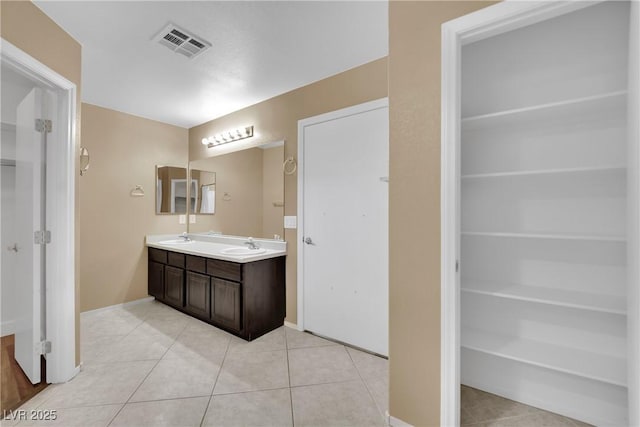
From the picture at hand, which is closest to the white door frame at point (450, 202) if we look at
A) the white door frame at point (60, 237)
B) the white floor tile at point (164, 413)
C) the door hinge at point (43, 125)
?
the white floor tile at point (164, 413)

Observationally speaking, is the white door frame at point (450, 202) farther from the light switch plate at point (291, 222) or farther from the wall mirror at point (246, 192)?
the wall mirror at point (246, 192)

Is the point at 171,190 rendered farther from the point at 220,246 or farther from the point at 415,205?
the point at 415,205

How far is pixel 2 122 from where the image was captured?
→ 8.20 feet

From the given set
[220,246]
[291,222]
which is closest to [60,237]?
[220,246]

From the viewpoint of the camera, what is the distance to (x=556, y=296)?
147 cm

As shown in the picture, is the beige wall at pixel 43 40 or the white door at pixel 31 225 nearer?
the beige wall at pixel 43 40

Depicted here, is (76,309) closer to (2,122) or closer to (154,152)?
(2,122)

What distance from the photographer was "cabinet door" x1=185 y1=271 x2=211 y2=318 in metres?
2.78

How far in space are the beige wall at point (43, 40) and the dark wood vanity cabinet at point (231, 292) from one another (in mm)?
1015

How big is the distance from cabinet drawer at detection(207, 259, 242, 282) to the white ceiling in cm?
175

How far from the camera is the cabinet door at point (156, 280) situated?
3.41m

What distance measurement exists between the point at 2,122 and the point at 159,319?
2391 mm

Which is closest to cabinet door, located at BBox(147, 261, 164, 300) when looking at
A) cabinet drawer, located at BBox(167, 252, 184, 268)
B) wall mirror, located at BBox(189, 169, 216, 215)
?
cabinet drawer, located at BBox(167, 252, 184, 268)

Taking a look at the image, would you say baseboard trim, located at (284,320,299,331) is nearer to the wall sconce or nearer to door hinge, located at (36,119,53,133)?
the wall sconce
